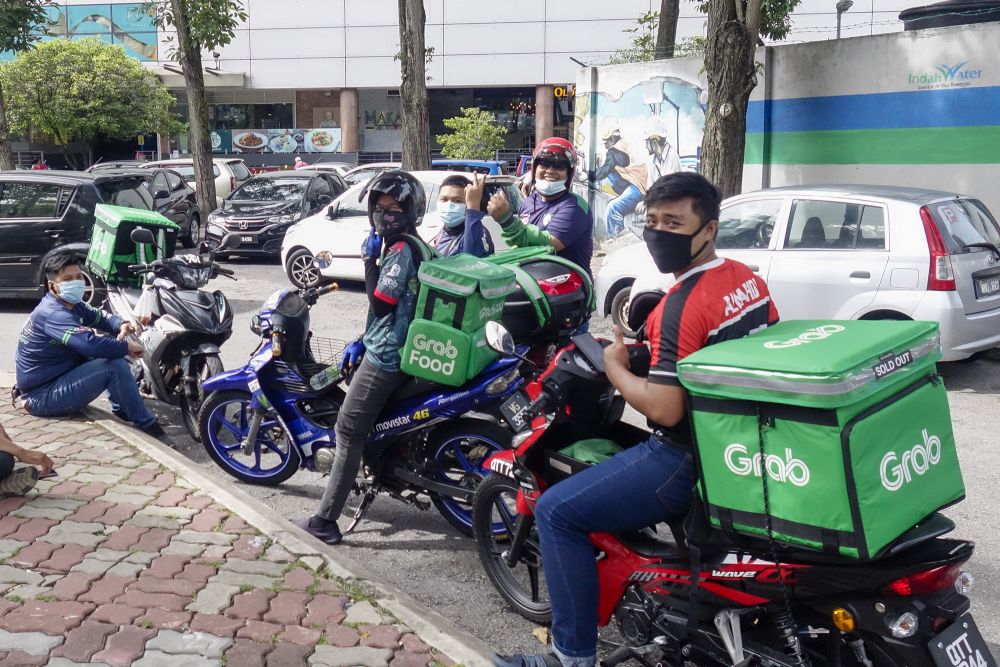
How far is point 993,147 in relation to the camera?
11.8m

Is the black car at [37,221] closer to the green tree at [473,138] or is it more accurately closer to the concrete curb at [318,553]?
the concrete curb at [318,553]

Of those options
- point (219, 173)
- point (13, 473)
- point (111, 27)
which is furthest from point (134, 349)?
point (111, 27)

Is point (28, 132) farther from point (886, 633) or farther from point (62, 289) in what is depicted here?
point (886, 633)

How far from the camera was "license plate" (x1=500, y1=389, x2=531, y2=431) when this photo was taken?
3926mm

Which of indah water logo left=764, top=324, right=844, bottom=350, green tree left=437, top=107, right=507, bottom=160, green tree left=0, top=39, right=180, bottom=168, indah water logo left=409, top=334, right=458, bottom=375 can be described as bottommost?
indah water logo left=409, top=334, right=458, bottom=375

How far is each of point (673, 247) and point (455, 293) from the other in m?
1.62

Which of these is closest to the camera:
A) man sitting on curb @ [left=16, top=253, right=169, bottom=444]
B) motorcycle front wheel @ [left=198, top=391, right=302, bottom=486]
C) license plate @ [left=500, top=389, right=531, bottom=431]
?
license plate @ [left=500, top=389, right=531, bottom=431]

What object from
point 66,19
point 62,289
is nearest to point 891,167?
point 62,289

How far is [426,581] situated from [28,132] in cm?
3607

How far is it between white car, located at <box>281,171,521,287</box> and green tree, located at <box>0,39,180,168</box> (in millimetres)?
21064

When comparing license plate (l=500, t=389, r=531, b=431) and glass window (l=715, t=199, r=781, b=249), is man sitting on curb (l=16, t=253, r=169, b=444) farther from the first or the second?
glass window (l=715, t=199, r=781, b=249)

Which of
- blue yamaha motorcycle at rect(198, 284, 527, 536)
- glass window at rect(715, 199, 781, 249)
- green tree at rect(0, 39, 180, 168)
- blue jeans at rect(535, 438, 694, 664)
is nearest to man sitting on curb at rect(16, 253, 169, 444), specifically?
blue yamaha motorcycle at rect(198, 284, 527, 536)

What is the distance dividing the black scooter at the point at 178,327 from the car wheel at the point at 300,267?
644 centimetres

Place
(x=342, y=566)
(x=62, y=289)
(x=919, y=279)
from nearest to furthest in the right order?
(x=342, y=566) < (x=62, y=289) < (x=919, y=279)
